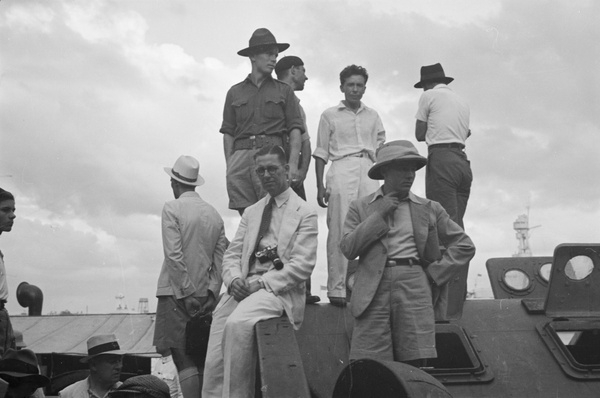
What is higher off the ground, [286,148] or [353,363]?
[286,148]

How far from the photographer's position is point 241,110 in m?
7.52

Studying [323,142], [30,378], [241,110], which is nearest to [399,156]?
[241,110]

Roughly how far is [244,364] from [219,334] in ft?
1.61

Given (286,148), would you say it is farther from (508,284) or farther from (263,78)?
(508,284)

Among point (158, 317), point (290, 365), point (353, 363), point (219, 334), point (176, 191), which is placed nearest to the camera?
point (353, 363)

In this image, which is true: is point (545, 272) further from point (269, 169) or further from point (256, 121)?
point (269, 169)

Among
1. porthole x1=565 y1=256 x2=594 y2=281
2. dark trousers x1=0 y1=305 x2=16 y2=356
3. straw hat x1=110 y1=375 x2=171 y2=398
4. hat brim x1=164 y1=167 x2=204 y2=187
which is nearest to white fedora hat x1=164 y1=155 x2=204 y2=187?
hat brim x1=164 y1=167 x2=204 y2=187

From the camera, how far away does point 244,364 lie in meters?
5.50

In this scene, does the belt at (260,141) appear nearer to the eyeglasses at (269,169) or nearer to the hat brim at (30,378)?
the eyeglasses at (269,169)

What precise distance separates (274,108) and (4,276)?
2569mm

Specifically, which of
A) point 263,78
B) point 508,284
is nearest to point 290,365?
point 263,78

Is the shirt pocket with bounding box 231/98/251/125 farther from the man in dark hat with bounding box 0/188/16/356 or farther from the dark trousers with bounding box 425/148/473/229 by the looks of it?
the man in dark hat with bounding box 0/188/16/356

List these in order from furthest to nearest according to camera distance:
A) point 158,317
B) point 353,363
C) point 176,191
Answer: point 176,191, point 158,317, point 353,363

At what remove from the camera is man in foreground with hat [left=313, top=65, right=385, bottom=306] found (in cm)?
764
